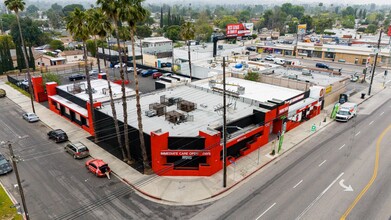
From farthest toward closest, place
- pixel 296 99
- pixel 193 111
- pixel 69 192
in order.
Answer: pixel 296 99 → pixel 193 111 → pixel 69 192

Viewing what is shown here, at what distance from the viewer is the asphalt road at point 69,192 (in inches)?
977

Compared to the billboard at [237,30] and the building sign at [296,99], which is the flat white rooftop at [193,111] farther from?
the billboard at [237,30]

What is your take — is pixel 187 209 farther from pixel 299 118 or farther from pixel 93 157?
pixel 299 118

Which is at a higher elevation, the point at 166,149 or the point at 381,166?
the point at 166,149

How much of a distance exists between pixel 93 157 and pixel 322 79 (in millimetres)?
46366

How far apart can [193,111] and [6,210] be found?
2243cm

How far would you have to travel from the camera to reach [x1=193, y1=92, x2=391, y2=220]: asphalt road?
24.8m

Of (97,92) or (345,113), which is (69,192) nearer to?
(97,92)

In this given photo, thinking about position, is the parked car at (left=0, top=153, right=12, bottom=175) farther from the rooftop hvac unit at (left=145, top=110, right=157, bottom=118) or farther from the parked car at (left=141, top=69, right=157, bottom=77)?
the parked car at (left=141, top=69, right=157, bottom=77)

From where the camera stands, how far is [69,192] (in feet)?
91.1

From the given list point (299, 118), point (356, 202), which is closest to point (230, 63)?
point (299, 118)

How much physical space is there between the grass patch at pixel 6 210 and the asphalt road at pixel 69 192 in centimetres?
81

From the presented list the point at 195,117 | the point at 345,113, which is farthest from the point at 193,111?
the point at 345,113

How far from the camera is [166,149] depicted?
1169 inches
